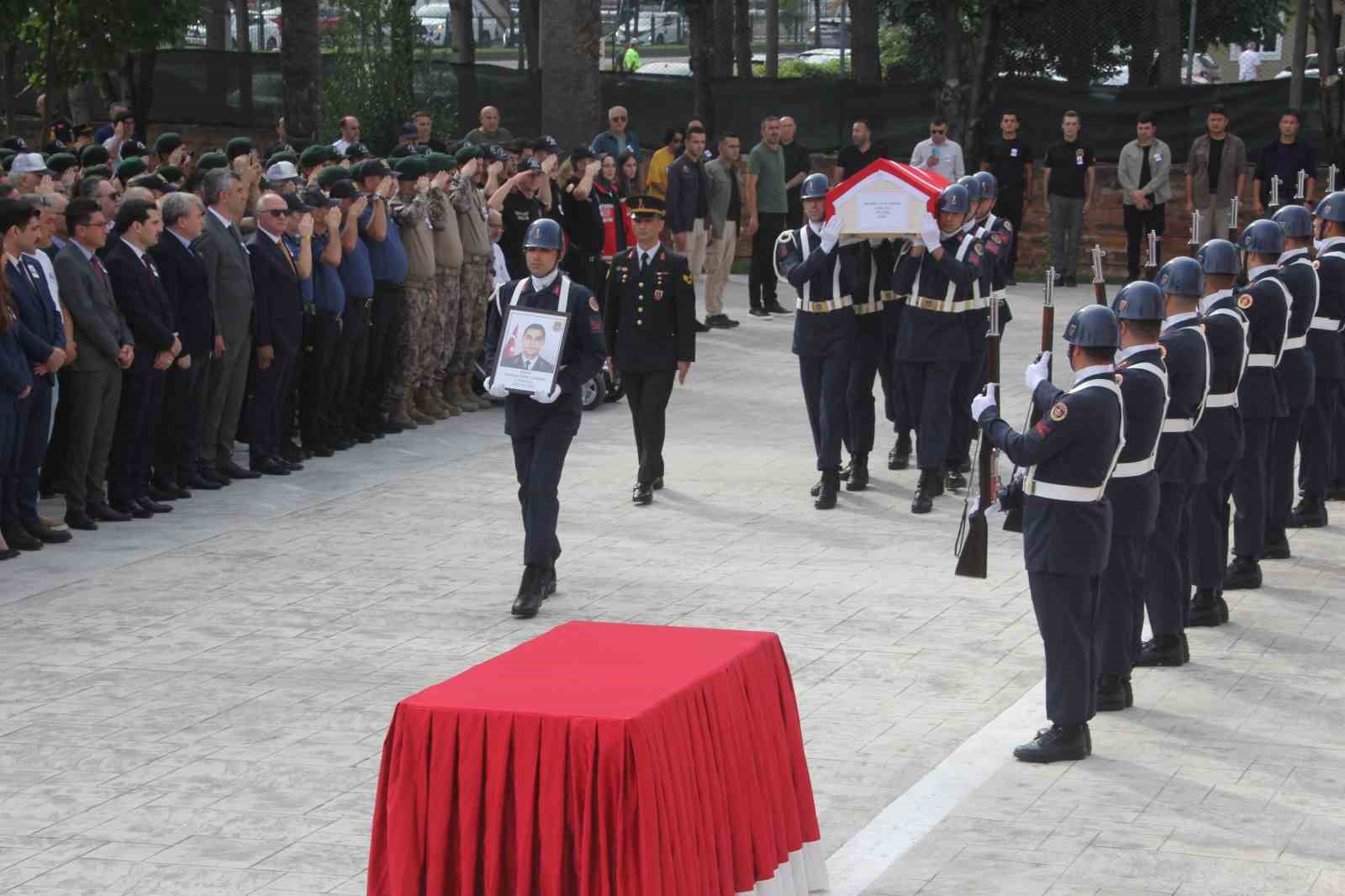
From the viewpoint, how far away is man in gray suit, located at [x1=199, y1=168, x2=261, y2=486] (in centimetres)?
1397

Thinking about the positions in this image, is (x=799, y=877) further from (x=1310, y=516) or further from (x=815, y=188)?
(x=815, y=188)

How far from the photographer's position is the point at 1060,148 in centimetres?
2512

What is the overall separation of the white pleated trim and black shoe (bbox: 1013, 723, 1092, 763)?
160 centimetres

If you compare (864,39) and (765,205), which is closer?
(765,205)

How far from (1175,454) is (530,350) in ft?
11.2

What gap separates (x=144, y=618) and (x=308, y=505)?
2935 millimetres

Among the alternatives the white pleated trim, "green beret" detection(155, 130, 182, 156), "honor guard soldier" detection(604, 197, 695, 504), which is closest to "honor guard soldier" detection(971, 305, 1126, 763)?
the white pleated trim

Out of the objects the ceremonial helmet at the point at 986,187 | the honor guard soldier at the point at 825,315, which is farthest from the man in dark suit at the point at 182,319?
the ceremonial helmet at the point at 986,187

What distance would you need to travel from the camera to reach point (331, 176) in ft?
49.7

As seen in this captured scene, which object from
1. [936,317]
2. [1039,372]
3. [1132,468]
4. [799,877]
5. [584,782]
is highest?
[1039,372]

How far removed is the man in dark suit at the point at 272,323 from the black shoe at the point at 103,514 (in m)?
1.61

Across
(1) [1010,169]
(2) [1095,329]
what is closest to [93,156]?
(2) [1095,329]

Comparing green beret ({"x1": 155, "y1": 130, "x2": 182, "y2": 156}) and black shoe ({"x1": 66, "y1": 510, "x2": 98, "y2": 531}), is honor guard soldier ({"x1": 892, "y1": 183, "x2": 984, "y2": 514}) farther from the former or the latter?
green beret ({"x1": 155, "y1": 130, "x2": 182, "y2": 156})

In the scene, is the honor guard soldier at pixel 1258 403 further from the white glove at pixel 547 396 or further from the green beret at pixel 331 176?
the green beret at pixel 331 176
